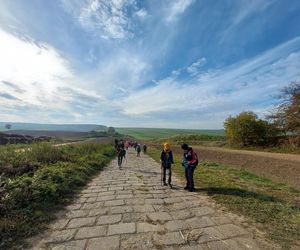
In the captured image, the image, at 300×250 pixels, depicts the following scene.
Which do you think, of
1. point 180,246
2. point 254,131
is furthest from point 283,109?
point 180,246

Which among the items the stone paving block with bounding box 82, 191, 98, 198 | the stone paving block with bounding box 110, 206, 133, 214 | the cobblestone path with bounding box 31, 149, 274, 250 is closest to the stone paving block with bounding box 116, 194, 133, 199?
the cobblestone path with bounding box 31, 149, 274, 250

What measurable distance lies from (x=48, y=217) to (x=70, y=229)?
0.87 metres

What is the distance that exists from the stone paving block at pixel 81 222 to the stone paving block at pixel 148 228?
98 centimetres

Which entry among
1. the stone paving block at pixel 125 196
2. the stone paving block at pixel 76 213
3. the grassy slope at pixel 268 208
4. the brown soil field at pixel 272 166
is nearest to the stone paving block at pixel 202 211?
the grassy slope at pixel 268 208

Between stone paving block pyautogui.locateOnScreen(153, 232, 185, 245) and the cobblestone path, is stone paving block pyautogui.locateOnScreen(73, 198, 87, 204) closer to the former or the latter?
the cobblestone path

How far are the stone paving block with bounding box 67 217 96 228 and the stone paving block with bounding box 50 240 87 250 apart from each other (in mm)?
696

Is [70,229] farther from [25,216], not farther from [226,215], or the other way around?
[226,215]

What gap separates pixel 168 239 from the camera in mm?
3637

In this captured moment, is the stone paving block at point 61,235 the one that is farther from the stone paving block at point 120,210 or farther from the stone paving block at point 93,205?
the stone paving block at point 93,205

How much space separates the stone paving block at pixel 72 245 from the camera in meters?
3.41

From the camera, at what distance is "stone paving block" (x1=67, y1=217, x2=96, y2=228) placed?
431cm

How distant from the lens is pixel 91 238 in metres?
3.71

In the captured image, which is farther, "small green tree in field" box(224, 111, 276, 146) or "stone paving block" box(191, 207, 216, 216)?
"small green tree in field" box(224, 111, 276, 146)

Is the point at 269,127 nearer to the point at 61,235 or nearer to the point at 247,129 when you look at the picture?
the point at 247,129
